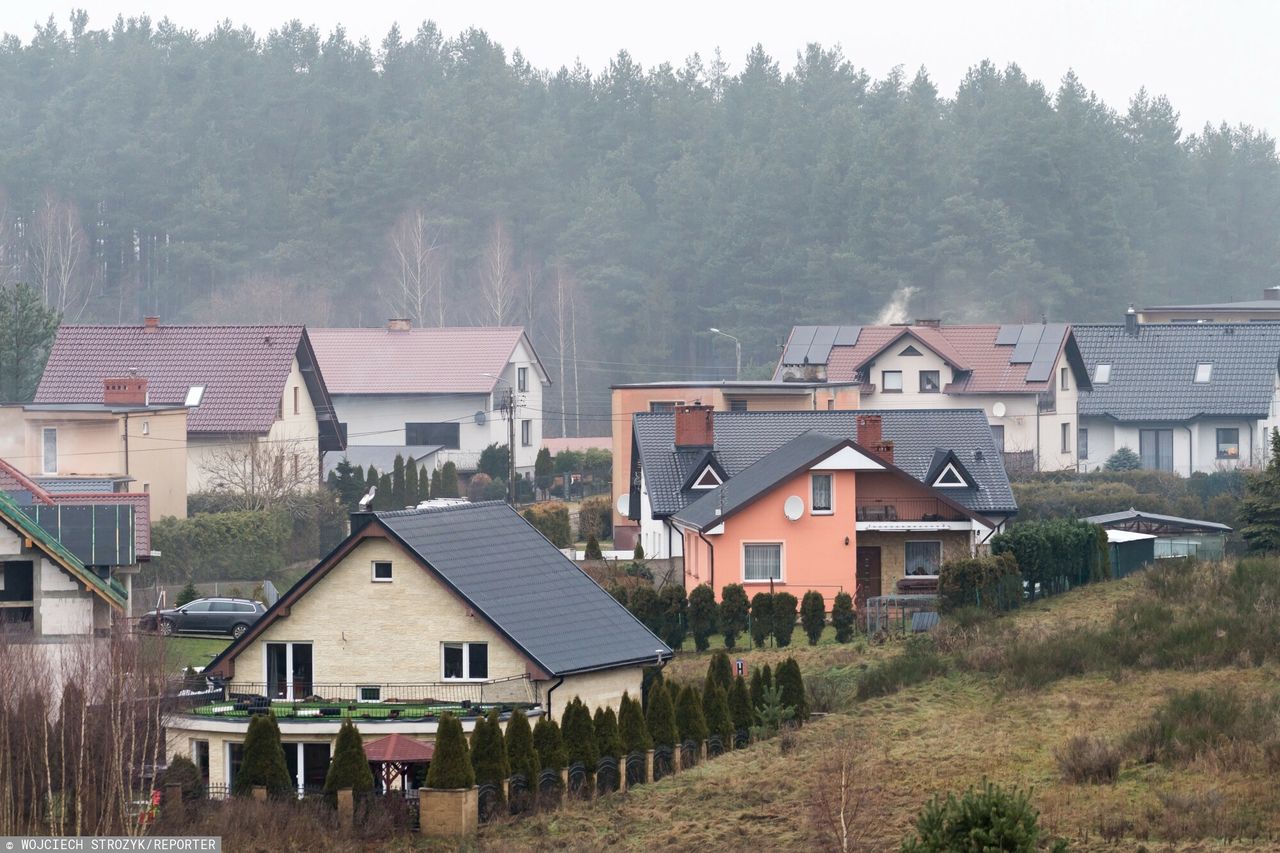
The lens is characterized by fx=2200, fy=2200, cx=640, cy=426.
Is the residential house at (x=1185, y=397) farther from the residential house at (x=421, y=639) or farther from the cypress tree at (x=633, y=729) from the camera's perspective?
the cypress tree at (x=633, y=729)

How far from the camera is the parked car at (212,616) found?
49.0 metres

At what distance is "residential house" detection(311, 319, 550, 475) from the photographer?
8562 centimetres

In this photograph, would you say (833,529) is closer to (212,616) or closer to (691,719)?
(212,616)

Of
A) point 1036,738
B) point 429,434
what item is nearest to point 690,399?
point 429,434

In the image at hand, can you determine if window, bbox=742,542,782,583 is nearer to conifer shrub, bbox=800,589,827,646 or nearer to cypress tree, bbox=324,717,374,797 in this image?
conifer shrub, bbox=800,589,827,646

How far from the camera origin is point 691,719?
1404 inches

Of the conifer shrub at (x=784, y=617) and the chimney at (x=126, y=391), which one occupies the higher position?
the chimney at (x=126, y=391)

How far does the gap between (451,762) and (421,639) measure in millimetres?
5666

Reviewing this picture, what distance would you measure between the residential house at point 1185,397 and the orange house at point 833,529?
98.3ft

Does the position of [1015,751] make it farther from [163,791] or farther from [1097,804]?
[163,791]

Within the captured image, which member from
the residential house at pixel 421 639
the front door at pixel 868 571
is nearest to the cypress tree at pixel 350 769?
the residential house at pixel 421 639

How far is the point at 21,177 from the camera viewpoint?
12469 cm

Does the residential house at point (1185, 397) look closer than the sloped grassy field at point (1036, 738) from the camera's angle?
No

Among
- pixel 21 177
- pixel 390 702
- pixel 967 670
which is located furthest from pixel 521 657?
pixel 21 177
